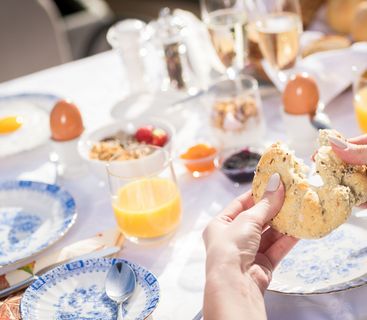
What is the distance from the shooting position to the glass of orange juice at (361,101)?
145 cm

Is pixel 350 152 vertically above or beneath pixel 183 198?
above

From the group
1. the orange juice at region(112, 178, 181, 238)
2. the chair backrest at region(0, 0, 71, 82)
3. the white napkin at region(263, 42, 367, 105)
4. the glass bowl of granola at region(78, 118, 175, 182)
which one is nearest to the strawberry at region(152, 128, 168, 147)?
the glass bowl of granola at region(78, 118, 175, 182)

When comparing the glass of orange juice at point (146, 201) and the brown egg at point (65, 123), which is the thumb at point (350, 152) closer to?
the glass of orange juice at point (146, 201)

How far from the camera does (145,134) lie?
1.53 m

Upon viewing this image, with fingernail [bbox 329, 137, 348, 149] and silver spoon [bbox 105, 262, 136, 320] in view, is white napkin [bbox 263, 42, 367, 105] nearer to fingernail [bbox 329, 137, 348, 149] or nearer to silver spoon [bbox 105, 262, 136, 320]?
fingernail [bbox 329, 137, 348, 149]

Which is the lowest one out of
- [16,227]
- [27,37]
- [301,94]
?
[27,37]

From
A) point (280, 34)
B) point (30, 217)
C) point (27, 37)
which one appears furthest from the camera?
point (27, 37)

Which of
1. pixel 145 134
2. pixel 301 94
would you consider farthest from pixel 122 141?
pixel 301 94

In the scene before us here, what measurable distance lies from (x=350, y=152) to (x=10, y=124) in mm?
999

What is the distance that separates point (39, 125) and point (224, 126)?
510mm

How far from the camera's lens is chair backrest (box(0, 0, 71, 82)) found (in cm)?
284

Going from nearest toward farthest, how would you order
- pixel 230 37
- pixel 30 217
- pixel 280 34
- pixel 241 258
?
pixel 241 258, pixel 30 217, pixel 280 34, pixel 230 37

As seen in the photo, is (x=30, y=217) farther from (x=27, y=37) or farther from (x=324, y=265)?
(x=27, y=37)

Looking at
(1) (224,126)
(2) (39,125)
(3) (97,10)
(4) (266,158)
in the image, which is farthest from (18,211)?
(3) (97,10)
